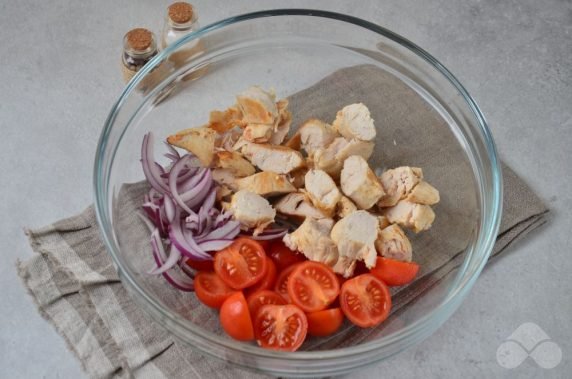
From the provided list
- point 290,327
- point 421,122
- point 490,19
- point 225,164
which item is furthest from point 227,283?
point 490,19

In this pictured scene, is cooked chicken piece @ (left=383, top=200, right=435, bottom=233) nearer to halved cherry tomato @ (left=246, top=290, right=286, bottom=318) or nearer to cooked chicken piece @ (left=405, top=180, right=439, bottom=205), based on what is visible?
cooked chicken piece @ (left=405, top=180, right=439, bottom=205)

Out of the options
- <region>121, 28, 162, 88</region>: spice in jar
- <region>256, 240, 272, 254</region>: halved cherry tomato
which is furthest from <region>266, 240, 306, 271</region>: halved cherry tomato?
<region>121, 28, 162, 88</region>: spice in jar

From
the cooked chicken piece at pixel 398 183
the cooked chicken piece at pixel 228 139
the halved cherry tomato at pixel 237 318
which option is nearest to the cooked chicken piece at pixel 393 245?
the cooked chicken piece at pixel 398 183

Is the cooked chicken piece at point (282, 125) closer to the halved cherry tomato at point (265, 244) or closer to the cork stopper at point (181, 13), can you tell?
the halved cherry tomato at point (265, 244)

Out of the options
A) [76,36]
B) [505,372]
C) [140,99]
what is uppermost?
[76,36]

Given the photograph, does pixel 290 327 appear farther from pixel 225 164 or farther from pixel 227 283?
pixel 225 164

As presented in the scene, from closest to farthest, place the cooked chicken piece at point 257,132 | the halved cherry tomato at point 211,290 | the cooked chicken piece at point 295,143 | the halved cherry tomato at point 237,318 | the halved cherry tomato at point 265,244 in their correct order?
the halved cherry tomato at point 237,318 < the halved cherry tomato at point 211,290 < the halved cherry tomato at point 265,244 < the cooked chicken piece at point 257,132 < the cooked chicken piece at point 295,143

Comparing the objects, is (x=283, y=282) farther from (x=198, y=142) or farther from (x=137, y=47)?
(x=137, y=47)
